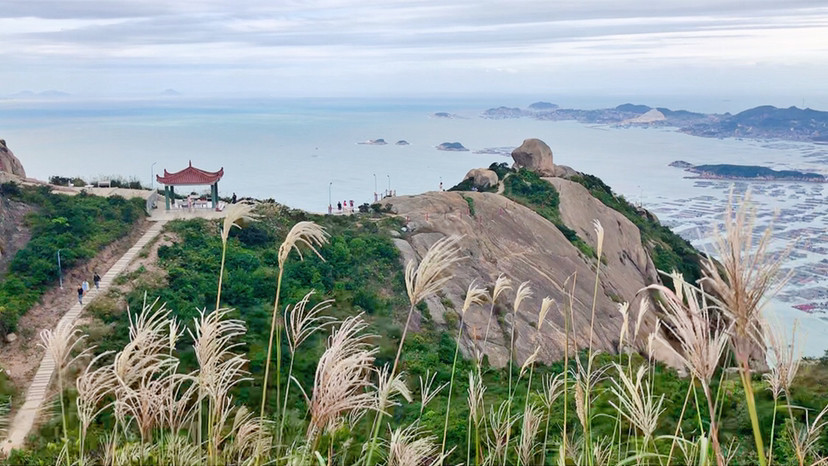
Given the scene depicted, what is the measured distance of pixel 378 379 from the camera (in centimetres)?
896

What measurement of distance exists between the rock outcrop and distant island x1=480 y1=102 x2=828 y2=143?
108016 mm

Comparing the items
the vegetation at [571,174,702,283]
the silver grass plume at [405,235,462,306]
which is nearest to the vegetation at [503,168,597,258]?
the vegetation at [571,174,702,283]

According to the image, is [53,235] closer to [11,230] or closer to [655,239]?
[11,230]

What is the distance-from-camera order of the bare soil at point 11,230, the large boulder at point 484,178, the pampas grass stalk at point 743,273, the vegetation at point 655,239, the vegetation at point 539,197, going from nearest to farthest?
1. the pampas grass stalk at point 743,273
2. the bare soil at point 11,230
3. the vegetation at point 539,197
4. the large boulder at point 484,178
5. the vegetation at point 655,239

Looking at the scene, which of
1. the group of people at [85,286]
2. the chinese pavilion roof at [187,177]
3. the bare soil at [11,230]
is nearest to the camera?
the group of people at [85,286]

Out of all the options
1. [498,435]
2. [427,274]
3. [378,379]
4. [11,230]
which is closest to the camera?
[427,274]

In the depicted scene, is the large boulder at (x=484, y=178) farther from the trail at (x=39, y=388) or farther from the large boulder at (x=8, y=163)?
the large boulder at (x=8, y=163)

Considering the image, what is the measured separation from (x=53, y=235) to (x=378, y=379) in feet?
38.0

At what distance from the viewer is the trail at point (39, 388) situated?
32.3 feet

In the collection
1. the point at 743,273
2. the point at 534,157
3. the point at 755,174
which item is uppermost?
the point at 743,273

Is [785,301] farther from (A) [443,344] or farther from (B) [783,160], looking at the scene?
(B) [783,160]

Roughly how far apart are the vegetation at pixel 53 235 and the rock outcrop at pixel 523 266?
25.0ft

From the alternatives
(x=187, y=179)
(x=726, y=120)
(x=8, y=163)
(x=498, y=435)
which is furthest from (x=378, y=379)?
(x=726, y=120)

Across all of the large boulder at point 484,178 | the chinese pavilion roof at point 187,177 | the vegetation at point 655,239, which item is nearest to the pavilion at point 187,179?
the chinese pavilion roof at point 187,177
